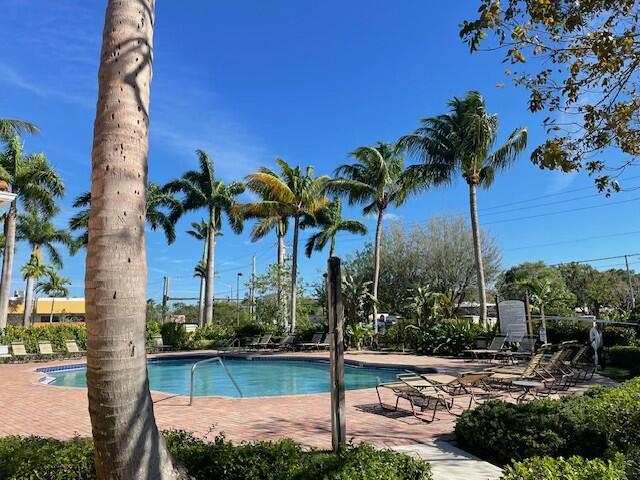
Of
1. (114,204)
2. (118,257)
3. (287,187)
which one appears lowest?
(118,257)

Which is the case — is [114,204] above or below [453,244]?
below

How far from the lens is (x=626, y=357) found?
47.1 ft

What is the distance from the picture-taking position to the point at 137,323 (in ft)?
10.3

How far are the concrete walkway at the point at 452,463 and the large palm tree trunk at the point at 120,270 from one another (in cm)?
276

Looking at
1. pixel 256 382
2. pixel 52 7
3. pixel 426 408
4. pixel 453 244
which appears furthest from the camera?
pixel 453 244

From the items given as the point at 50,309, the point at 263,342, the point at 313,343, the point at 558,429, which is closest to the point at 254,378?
the point at 313,343

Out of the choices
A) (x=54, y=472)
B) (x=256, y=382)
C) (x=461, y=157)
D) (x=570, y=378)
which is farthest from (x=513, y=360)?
(x=54, y=472)

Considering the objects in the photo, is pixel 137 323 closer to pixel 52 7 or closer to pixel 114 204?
pixel 114 204

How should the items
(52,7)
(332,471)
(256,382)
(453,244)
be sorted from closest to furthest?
(332,471), (52,7), (256,382), (453,244)

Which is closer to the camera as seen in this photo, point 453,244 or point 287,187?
point 287,187

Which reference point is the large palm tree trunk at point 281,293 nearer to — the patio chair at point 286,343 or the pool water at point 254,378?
the patio chair at point 286,343

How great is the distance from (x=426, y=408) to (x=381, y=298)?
30.4m

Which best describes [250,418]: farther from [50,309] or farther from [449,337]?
[50,309]

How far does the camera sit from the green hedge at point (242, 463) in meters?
3.85
